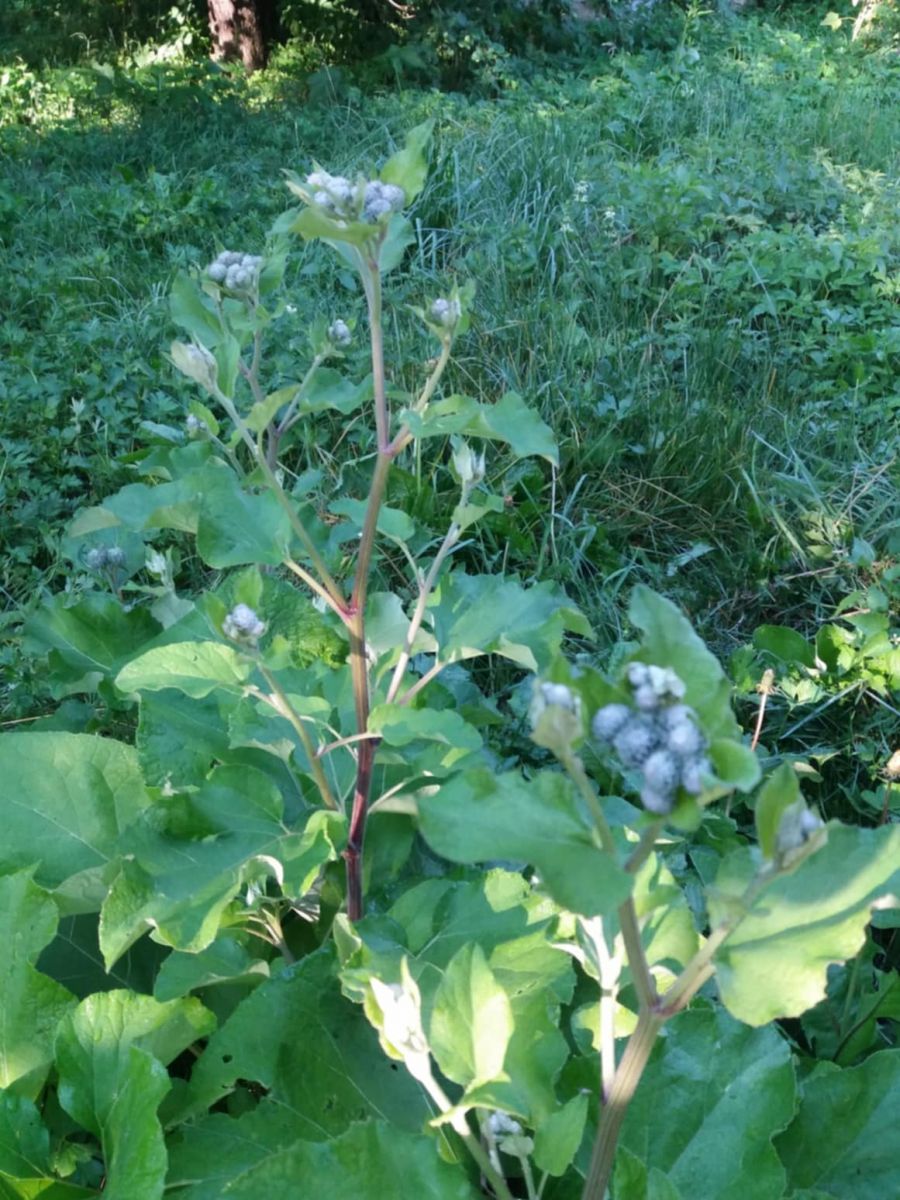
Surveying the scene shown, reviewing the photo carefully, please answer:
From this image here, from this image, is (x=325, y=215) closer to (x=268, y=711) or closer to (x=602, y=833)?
(x=268, y=711)

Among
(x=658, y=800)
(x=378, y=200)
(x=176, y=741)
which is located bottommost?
(x=176, y=741)

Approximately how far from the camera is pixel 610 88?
258 inches

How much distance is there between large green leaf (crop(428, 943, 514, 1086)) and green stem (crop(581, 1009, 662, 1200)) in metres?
0.10

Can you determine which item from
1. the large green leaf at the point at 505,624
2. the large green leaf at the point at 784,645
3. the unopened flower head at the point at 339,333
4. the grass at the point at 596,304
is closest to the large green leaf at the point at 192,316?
the unopened flower head at the point at 339,333

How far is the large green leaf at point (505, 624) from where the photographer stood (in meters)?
1.38

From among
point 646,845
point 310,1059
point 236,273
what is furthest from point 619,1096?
point 236,273

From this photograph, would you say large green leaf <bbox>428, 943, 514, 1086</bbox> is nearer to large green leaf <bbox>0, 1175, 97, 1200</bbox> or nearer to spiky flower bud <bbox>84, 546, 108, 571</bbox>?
large green leaf <bbox>0, 1175, 97, 1200</bbox>

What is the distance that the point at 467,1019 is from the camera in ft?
3.05

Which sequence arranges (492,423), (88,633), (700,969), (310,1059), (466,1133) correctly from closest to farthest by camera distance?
(700,969), (466,1133), (310,1059), (492,423), (88,633)

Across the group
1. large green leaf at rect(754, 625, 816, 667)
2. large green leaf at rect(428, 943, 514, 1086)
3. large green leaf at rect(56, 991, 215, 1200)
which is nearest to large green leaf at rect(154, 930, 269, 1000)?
large green leaf at rect(56, 991, 215, 1200)

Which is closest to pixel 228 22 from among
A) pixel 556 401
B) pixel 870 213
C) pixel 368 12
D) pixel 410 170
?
pixel 368 12

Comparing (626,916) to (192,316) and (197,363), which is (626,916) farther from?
(192,316)

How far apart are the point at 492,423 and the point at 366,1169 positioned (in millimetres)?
806

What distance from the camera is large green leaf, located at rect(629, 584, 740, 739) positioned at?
29.3 inches
